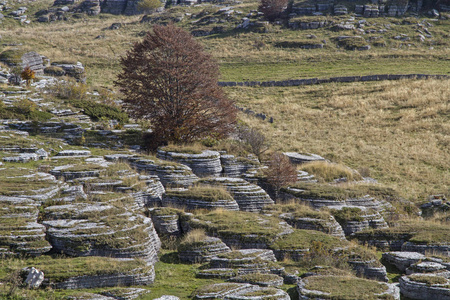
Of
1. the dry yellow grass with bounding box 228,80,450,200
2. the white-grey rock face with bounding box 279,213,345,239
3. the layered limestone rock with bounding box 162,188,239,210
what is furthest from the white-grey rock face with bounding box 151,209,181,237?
the dry yellow grass with bounding box 228,80,450,200

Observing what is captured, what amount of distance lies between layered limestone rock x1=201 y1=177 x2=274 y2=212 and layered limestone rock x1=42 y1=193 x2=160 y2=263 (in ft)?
16.4

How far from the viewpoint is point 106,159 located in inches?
824

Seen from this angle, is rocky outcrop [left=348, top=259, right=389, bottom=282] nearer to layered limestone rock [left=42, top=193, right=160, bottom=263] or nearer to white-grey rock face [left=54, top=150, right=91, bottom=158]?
layered limestone rock [left=42, top=193, right=160, bottom=263]

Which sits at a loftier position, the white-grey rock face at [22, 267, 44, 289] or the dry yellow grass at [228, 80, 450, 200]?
the white-grey rock face at [22, 267, 44, 289]

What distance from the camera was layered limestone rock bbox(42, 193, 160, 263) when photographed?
491 inches

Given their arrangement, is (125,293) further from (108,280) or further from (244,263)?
(244,263)

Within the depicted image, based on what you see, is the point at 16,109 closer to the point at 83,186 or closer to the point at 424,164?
the point at 83,186

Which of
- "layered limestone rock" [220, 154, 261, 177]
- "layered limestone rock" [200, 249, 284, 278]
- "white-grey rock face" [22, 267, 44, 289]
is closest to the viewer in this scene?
"white-grey rock face" [22, 267, 44, 289]

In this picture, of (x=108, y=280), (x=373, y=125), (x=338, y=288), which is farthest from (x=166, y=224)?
(x=373, y=125)

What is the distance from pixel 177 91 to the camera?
83.5 ft

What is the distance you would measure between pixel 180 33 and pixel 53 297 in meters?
19.3

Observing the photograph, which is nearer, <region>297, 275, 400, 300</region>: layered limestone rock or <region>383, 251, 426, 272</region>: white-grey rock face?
<region>297, 275, 400, 300</region>: layered limestone rock

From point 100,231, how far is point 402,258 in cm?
961

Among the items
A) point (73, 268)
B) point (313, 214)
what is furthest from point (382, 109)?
point (73, 268)
